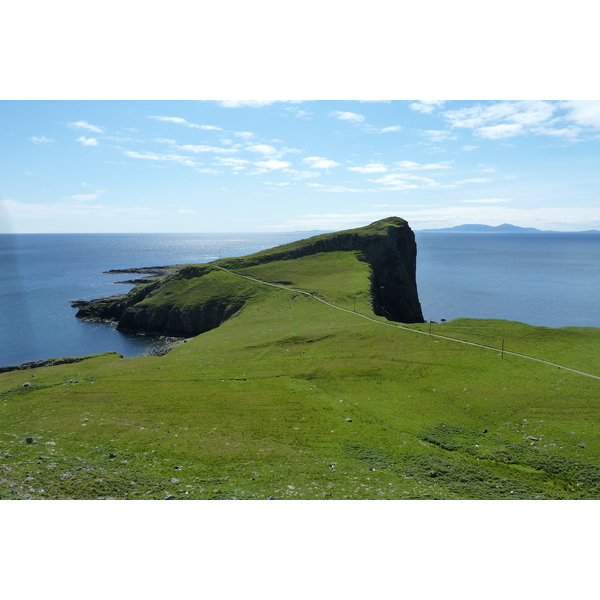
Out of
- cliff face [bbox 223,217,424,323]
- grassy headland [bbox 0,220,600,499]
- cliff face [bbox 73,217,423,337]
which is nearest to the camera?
grassy headland [bbox 0,220,600,499]

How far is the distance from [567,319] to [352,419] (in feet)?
448

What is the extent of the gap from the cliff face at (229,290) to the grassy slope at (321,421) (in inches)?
1666

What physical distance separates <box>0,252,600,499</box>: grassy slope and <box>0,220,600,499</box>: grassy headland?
160 mm

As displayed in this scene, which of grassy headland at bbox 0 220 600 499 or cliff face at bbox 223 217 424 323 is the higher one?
cliff face at bbox 223 217 424 323

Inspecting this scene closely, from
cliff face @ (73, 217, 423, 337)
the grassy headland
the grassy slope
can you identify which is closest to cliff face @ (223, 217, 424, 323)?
cliff face @ (73, 217, 423, 337)

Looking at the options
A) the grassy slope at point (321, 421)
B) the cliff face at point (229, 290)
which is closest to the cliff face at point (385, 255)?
the cliff face at point (229, 290)

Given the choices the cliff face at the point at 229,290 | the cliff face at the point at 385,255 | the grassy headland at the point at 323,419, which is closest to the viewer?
the grassy headland at the point at 323,419

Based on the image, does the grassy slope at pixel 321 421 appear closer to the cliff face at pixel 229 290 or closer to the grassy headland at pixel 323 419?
the grassy headland at pixel 323 419

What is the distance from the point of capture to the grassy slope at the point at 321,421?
2205cm

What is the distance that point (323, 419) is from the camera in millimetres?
33094

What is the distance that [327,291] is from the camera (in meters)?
97.4

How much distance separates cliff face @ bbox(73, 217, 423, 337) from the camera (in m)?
108

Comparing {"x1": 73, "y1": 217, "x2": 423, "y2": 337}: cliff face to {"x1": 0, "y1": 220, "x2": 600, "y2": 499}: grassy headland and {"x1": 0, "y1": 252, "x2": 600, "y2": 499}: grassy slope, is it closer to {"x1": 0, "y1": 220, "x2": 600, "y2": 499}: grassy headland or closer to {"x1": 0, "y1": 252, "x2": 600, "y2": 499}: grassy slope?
{"x1": 0, "y1": 220, "x2": 600, "y2": 499}: grassy headland

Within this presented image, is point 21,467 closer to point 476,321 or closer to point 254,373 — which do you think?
point 254,373
